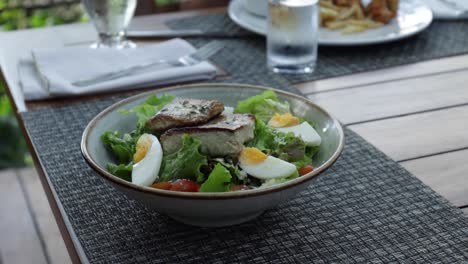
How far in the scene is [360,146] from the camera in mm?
1134

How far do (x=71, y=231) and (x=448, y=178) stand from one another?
0.54 meters

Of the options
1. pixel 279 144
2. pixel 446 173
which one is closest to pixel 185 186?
pixel 279 144

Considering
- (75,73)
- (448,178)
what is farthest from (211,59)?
(448,178)

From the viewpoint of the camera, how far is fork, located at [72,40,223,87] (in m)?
1.39

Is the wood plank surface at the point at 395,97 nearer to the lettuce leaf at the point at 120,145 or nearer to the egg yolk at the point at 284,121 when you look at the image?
the egg yolk at the point at 284,121

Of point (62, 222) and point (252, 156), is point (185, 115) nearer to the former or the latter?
point (252, 156)

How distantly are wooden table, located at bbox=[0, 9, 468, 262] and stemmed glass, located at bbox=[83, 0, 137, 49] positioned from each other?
14 cm

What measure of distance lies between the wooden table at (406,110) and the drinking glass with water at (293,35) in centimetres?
7

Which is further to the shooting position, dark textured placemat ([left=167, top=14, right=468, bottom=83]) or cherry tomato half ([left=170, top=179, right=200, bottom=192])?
dark textured placemat ([left=167, top=14, right=468, bottom=83])

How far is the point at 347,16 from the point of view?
5.40 feet

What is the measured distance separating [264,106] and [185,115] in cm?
16

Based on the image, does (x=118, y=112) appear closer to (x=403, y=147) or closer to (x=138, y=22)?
(x=403, y=147)

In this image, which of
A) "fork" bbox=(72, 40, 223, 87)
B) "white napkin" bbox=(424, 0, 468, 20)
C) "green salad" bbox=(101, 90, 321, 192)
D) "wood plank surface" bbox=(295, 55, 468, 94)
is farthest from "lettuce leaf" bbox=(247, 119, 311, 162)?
"white napkin" bbox=(424, 0, 468, 20)

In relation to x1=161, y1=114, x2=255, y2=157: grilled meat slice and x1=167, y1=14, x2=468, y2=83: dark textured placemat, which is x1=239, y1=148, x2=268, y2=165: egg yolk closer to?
x1=161, y1=114, x2=255, y2=157: grilled meat slice
